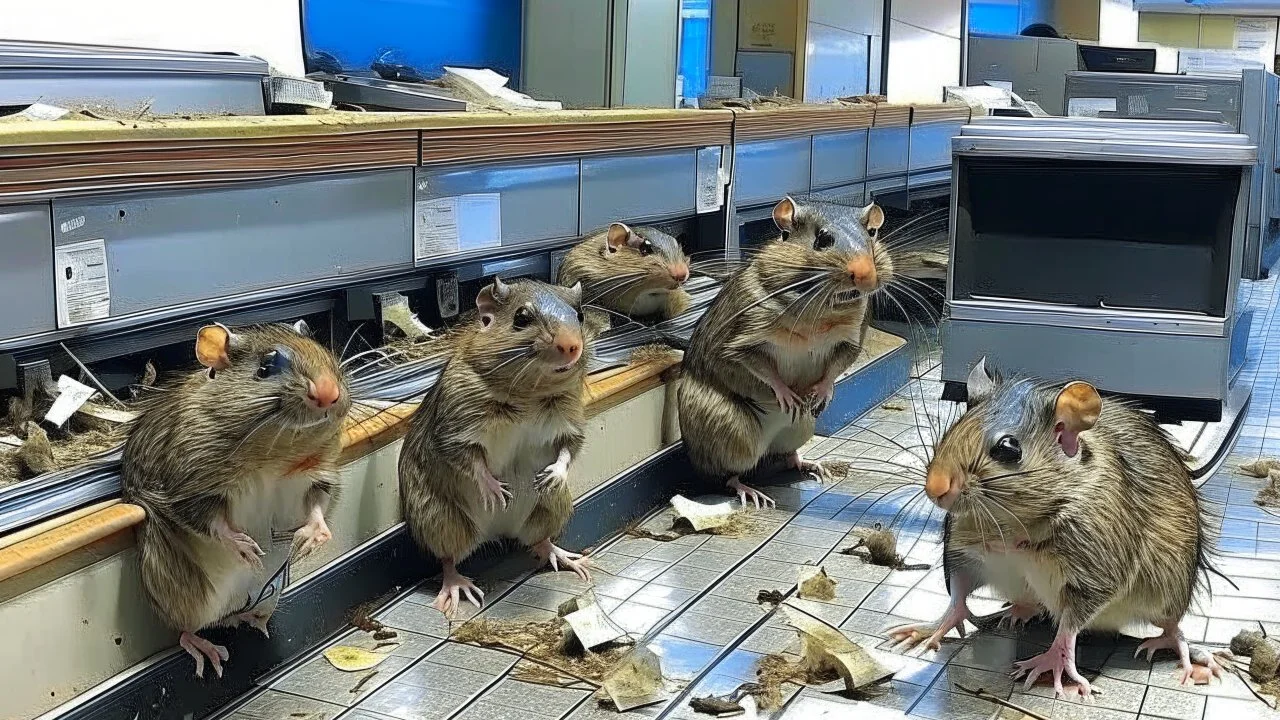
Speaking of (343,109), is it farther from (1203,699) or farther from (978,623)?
(1203,699)

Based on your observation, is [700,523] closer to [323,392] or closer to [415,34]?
[323,392]

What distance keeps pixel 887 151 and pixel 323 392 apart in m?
4.93

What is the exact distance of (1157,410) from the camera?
4211 millimetres

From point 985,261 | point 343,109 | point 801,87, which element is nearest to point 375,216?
point 343,109

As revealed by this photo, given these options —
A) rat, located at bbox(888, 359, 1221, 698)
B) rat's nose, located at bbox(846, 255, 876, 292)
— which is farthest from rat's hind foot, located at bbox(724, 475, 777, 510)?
rat, located at bbox(888, 359, 1221, 698)

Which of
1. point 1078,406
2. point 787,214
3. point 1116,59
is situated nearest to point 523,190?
point 787,214

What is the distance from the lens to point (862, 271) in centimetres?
389

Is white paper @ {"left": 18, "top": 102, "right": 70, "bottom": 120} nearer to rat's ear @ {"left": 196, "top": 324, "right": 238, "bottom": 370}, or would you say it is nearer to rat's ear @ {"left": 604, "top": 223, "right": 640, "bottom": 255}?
rat's ear @ {"left": 196, "top": 324, "right": 238, "bottom": 370}

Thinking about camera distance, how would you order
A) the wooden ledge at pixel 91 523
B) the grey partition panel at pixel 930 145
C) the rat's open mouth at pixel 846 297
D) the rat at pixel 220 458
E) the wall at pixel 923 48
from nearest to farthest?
1. the wooden ledge at pixel 91 523
2. the rat at pixel 220 458
3. the rat's open mouth at pixel 846 297
4. the grey partition panel at pixel 930 145
5. the wall at pixel 923 48

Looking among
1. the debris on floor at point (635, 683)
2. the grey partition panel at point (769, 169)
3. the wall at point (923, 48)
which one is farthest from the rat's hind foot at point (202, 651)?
the wall at point (923, 48)

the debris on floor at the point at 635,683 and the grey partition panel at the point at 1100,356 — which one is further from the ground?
the grey partition panel at the point at 1100,356

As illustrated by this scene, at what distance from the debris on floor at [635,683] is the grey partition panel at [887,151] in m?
4.25

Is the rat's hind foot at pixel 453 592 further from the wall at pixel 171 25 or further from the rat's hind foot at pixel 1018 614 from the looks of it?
the wall at pixel 171 25

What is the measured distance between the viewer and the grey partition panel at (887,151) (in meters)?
6.68
